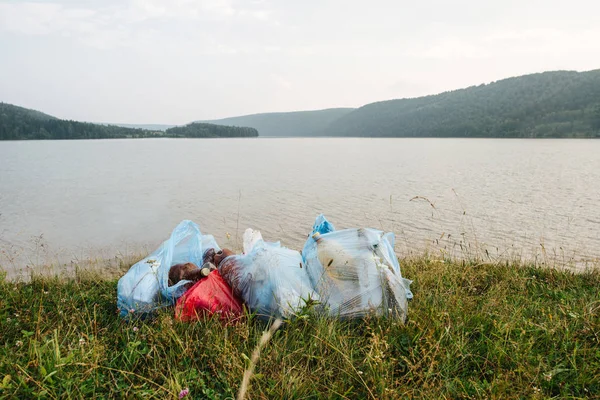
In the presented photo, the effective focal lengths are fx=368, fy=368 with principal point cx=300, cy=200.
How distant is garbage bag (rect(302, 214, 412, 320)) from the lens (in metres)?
3.15

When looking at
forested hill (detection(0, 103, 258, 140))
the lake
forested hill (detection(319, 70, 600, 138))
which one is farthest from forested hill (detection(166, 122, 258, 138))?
the lake

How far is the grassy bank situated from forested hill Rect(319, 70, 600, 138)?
105 metres

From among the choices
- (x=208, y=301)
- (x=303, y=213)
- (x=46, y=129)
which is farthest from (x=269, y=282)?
(x=46, y=129)

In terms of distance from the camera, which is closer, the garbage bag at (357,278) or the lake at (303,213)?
the garbage bag at (357,278)

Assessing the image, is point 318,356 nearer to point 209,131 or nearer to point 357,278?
point 357,278

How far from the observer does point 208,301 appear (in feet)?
10.4

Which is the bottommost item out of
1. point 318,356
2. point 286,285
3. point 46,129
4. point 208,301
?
point 318,356

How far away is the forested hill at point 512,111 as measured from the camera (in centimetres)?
9362

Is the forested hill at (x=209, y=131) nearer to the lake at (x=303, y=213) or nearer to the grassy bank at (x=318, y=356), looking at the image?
the lake at (x=303, y=213)

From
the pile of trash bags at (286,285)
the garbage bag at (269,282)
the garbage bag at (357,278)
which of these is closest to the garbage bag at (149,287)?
the pile of trash bags at (286,285)

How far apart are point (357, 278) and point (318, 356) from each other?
847 mm

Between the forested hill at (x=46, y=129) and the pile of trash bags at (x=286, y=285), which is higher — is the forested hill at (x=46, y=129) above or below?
above

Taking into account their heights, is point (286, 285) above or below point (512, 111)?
below

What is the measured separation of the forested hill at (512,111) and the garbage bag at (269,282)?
10540 centimetres
